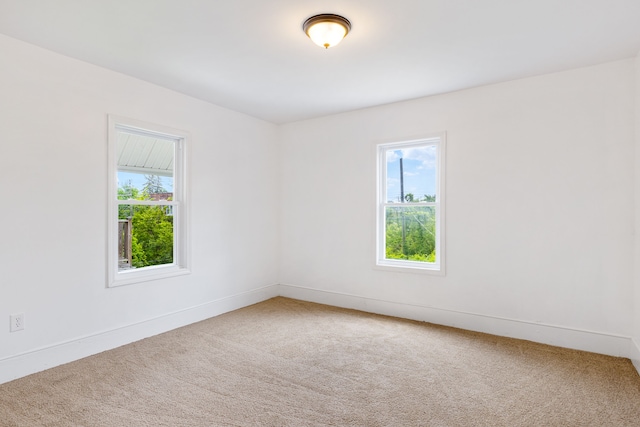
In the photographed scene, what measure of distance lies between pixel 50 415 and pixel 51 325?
0.90 meters

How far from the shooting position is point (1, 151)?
2572 mm

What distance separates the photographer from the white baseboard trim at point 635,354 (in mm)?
2730

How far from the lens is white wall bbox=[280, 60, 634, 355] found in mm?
3037

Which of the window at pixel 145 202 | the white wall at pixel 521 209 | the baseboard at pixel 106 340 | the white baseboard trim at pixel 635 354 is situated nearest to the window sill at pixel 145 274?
the window at pixel 145 202

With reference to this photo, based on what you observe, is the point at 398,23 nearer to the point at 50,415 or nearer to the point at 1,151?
the point at 1,151

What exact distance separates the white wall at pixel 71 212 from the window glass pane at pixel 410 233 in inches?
85.1

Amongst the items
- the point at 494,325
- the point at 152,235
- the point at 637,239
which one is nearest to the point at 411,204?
the point at 494,325

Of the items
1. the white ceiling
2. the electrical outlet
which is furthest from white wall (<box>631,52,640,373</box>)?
the electrical outlet

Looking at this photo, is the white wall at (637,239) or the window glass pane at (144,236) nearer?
the white wall at (637,239)

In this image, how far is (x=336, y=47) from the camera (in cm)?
280

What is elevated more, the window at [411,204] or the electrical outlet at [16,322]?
the window at [411,204]

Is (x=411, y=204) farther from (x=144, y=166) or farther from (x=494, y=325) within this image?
(x=144, y=166)

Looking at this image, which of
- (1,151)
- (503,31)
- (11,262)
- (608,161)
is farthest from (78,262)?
(608,161)

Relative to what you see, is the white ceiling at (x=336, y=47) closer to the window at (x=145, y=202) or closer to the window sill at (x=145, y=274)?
the window at (x=145, y=202)
